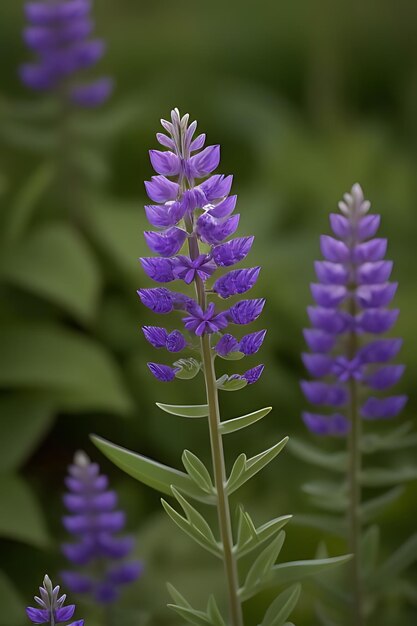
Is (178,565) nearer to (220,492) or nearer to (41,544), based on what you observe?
(41,544)

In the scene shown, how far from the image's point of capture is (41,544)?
44.4 inches

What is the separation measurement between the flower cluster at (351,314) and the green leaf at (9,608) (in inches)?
14.3

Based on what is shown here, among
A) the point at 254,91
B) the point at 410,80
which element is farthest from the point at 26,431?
the point at 410,80

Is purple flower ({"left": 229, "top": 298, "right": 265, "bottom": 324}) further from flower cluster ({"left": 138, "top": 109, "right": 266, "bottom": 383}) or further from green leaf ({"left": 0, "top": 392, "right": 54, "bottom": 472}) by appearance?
green leaf ({"left": 0, "top": 392, "right": 54, "bottom": 472})

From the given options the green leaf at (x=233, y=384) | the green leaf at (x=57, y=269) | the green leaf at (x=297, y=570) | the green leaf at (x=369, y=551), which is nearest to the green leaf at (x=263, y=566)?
the green leaf at (x=297, y=570)

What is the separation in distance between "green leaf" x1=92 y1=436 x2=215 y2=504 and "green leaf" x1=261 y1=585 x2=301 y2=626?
4.2 inches

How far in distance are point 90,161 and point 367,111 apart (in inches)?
38.2

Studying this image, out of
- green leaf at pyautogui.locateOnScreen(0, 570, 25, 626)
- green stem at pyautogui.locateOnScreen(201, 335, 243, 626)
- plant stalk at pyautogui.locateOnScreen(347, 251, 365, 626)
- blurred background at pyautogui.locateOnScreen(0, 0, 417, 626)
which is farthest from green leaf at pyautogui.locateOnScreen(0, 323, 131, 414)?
green stem at pyautogui.locateOnScreen(201, 335, 243, 626)

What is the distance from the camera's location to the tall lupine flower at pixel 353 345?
0.90 meters

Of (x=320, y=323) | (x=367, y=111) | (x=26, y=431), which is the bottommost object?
(x=26, y=431)

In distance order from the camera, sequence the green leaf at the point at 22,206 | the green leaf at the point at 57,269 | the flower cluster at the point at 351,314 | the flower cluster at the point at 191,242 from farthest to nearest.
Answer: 1. the green leaf at the point at 22,206
2. the green leaf at the point at 57,269
3. the flower cluster at the point at 351,314
4. the flower cluster at the point at 191,242

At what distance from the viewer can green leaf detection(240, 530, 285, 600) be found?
2.63 ft

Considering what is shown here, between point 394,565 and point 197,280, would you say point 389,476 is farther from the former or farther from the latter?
point 197,280

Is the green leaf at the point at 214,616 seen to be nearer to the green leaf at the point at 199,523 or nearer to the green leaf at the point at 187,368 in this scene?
the green leaf at the point at 199,523
